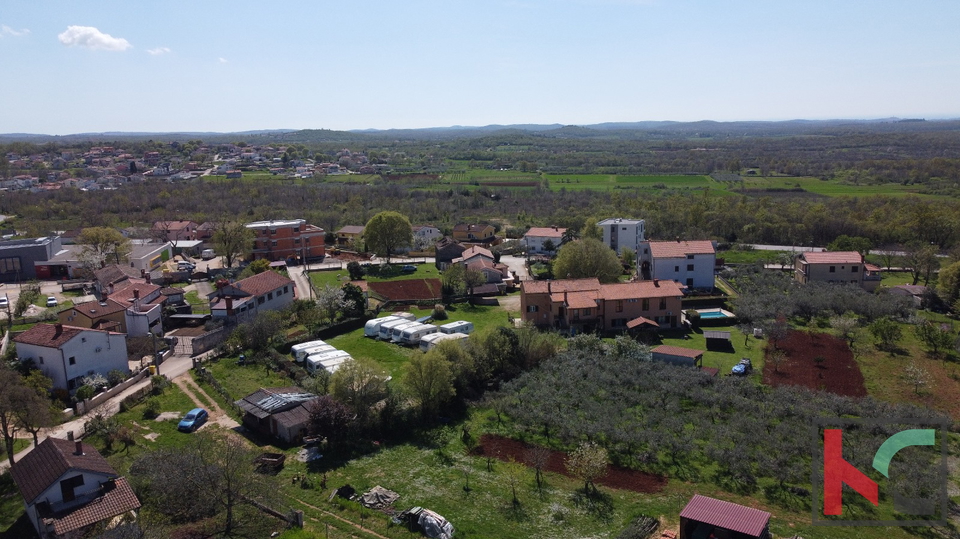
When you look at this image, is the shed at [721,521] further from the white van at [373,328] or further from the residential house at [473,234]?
the residential house at [473,234]

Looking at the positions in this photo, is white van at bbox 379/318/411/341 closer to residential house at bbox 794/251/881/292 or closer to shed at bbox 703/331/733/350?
shed at bbox 703/331/733/350

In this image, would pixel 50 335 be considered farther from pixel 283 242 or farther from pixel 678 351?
pixel 678 351

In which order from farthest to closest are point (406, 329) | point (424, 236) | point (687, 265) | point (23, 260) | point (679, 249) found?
point (424, 236) < point (23, 260) < point (679, 249) < point (687, 265) < point (406, 329)

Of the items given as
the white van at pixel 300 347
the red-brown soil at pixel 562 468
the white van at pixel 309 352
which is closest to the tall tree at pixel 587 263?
the white van at pixel 300 347

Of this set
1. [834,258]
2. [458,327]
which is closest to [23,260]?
[458,327]

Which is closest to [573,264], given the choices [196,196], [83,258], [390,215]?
[390,215]
